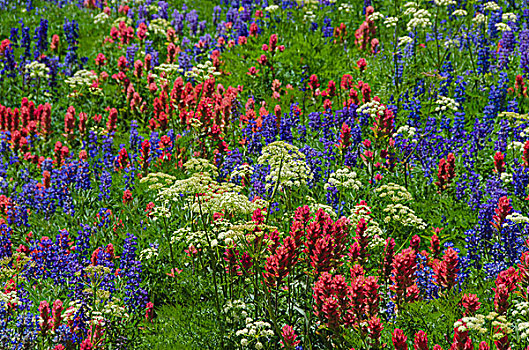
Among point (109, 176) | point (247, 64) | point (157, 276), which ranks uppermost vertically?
point (247, 64)

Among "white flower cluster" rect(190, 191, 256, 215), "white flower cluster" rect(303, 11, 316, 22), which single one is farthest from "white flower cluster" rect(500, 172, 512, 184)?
"white flower cluster" rect(303, 11, 316, 22)

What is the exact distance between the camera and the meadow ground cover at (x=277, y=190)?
14.2 feet

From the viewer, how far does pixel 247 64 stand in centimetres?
1046

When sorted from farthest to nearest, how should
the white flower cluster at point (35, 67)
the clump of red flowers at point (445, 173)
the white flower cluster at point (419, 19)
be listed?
the white flower cluster at point (35, 67), the white flower cluster at point (419, 19), the clump of red flowers at point (445, 173)

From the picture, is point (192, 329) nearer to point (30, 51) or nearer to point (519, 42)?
point (519, 42)

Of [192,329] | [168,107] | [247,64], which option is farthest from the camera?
[247,64]

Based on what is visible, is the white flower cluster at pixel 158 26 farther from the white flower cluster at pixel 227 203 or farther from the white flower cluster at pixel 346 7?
the white flower cluster at pixel 227 203

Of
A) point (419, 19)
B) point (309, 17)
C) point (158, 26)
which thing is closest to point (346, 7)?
point (309, 17)

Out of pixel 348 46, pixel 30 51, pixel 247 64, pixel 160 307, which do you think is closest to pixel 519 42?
pixel 348 46

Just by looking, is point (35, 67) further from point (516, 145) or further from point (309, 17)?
point (516, 145)

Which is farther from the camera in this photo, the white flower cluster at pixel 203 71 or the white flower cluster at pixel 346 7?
the white flower cluster at pixel 346 7

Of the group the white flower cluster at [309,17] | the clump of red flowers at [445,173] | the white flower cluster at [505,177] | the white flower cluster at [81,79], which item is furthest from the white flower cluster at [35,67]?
the white flower cluster at [505,177]

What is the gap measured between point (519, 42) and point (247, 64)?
4868 millimetres

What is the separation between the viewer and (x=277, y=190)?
246 inches
